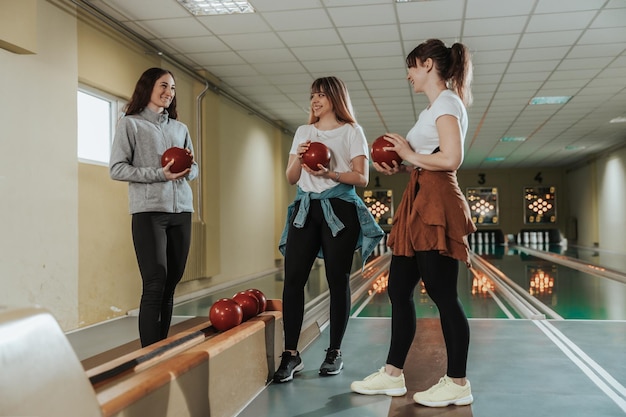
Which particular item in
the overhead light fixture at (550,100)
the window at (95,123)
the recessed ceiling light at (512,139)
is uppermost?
the overhead light fixture at (550,100)

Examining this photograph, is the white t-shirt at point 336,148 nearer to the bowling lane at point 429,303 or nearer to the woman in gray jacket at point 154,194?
the woman in gray jacket at point 154,194

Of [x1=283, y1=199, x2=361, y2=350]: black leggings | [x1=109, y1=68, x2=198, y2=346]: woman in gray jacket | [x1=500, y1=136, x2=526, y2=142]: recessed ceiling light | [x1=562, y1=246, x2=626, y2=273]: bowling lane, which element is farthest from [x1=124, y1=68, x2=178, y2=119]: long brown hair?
[x1=500, y1=136, x2=526, y2=142]: recessed ceiling light

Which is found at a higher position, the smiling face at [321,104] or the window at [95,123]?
the window at [95,123]

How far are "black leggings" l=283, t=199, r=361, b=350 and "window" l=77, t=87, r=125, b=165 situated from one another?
3.25 m

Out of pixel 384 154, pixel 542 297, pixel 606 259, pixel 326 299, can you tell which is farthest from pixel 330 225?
pixel 606 259

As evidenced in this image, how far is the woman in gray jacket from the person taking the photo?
258 cm

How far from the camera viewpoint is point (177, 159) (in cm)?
259

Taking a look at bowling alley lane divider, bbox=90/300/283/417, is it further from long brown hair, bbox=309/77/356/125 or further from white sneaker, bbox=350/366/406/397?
long brown hair, bbox=309/77/356/125

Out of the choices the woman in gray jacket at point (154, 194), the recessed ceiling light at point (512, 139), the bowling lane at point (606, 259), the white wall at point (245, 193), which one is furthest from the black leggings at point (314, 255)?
the recessed ceiling light at point (512, 139)

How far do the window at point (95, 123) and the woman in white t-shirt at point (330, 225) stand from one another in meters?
3.19

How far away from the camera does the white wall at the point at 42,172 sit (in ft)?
14.1

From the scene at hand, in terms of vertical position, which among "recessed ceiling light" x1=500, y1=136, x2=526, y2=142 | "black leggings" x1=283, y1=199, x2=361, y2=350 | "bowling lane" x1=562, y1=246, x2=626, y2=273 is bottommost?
"bowling lane" x1=562, y1=246, x2=626, y2=273

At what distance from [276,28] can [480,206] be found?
Result: 19.0 m

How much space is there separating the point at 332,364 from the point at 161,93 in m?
1.48
